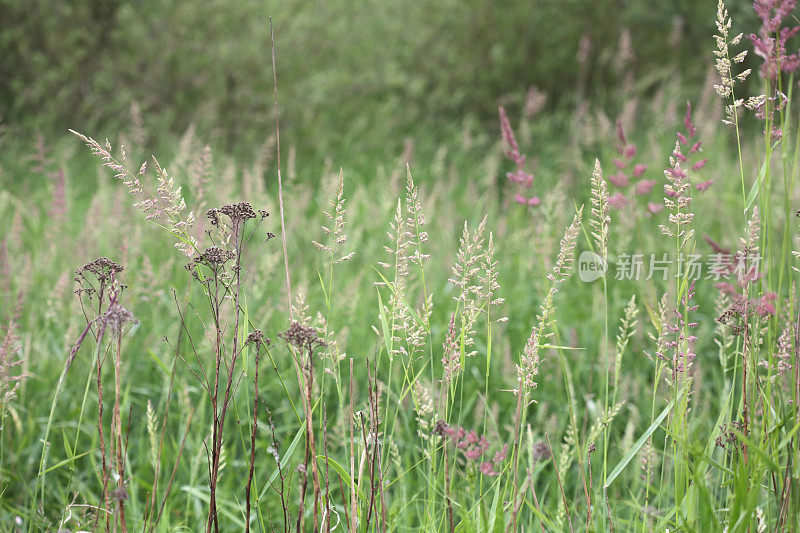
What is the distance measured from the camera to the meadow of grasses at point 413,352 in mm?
1238

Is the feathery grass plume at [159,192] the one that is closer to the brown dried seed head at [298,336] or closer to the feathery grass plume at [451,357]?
the brown dried seed head at [298,336]

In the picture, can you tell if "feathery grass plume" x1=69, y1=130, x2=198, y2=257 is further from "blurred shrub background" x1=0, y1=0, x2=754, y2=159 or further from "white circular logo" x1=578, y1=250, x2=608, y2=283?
"blurred shrub background" x1=0, y1=0, x2=754, y2=159

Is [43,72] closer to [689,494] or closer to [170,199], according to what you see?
[170,199]

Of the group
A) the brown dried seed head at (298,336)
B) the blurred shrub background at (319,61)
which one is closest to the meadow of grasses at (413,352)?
the brown dried seed head at (298,336)

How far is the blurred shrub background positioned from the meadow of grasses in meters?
1.56

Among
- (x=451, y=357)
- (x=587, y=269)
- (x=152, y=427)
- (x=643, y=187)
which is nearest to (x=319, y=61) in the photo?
(x=587, y=269)

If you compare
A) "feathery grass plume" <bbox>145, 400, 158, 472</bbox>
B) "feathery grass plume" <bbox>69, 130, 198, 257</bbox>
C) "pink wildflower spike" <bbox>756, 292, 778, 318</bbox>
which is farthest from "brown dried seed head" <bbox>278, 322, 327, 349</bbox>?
"pink wildflower spike" <bbox>756, 292, 778, 318</bbox>

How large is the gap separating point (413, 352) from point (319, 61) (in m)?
7.04

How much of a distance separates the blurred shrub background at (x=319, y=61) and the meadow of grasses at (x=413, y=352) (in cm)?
156

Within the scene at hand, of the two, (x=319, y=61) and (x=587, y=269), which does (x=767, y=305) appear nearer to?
(x=587, y=269)

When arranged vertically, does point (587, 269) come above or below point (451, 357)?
above

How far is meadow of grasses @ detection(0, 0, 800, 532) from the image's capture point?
4.06 ft

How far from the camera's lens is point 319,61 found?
25.9 feet

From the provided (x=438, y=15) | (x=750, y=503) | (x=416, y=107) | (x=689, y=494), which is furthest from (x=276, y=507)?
(x=438, y=15)
